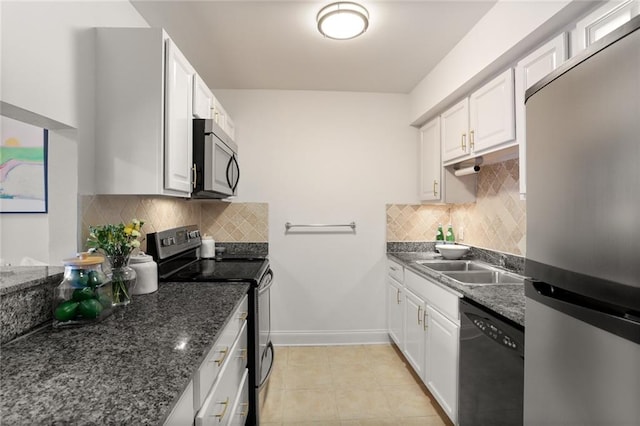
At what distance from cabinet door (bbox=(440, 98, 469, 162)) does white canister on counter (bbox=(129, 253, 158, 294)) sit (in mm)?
2080

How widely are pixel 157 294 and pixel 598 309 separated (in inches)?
62.3

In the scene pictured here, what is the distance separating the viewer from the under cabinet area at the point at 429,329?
70.5 inches

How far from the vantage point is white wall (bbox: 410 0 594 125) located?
145 centimetres

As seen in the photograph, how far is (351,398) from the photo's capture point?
221 centimetres

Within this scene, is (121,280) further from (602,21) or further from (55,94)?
(602,21)

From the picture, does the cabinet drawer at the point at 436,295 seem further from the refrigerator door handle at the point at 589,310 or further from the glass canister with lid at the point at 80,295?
the glass canister with lid at the point at 80,295

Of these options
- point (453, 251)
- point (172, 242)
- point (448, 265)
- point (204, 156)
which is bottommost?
Result: point (448, 265)

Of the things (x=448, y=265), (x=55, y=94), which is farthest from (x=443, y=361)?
(x=55, y=94)

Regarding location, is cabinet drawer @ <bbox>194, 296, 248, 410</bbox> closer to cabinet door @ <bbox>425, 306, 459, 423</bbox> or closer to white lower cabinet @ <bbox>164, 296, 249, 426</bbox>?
white lower cabinet @ <bbox>164, 296, 249, 426</bbox>

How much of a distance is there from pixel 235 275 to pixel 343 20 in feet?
5.23

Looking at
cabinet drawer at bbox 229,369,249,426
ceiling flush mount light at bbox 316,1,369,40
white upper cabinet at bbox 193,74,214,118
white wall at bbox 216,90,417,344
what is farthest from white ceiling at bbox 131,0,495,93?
cabinet drawer at bbox 229,369,249,426

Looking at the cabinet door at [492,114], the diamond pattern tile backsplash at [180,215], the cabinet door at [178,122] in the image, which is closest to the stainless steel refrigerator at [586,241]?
the cabinet door at [492,114]

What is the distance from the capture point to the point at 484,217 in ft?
8.63

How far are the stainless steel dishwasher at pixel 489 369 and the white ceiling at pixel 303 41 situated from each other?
1619 mm
